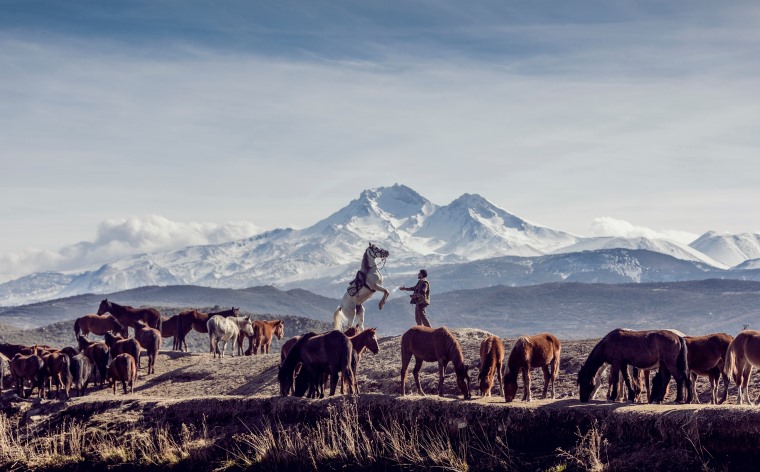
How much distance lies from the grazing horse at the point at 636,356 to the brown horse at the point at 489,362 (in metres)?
2.50

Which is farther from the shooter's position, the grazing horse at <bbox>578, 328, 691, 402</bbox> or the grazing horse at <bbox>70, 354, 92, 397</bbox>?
the grazing horse at <bbox>70, 354, 92, 397</bbox>

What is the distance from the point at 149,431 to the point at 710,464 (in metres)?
13.3

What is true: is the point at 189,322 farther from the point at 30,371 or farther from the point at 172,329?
the point at 30,371

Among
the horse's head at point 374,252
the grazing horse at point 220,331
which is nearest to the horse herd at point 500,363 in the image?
the grazing horse at point 220,331

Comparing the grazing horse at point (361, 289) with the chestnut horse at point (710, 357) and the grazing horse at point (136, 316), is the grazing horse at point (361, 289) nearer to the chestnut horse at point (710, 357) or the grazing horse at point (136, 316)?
the grazing horse at point (136, 316)

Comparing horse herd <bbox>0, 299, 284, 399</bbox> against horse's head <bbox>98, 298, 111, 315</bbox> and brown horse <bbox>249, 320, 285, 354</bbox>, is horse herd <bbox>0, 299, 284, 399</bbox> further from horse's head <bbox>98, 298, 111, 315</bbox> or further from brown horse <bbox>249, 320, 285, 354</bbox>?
horse's head <bbox>98, 298, 111, 315</bbox>

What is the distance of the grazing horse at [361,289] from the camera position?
108 ft

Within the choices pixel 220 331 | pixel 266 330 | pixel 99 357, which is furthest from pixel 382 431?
pixel 266 330

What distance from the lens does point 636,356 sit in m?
20.1

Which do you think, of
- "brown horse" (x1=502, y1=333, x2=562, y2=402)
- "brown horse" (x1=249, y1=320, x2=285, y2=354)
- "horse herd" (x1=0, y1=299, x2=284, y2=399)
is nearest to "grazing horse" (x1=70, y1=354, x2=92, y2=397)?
"horse herd" (x1=0, y1=299, x2=284, y2=399)

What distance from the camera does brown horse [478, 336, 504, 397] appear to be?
72.8 ft

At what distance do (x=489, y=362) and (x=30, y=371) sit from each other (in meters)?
14.9

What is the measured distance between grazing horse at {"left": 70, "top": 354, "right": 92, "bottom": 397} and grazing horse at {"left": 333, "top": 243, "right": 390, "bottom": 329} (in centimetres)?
864

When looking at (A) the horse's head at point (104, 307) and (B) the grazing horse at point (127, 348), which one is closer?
(B) the grazing horse at point (127, 348)
